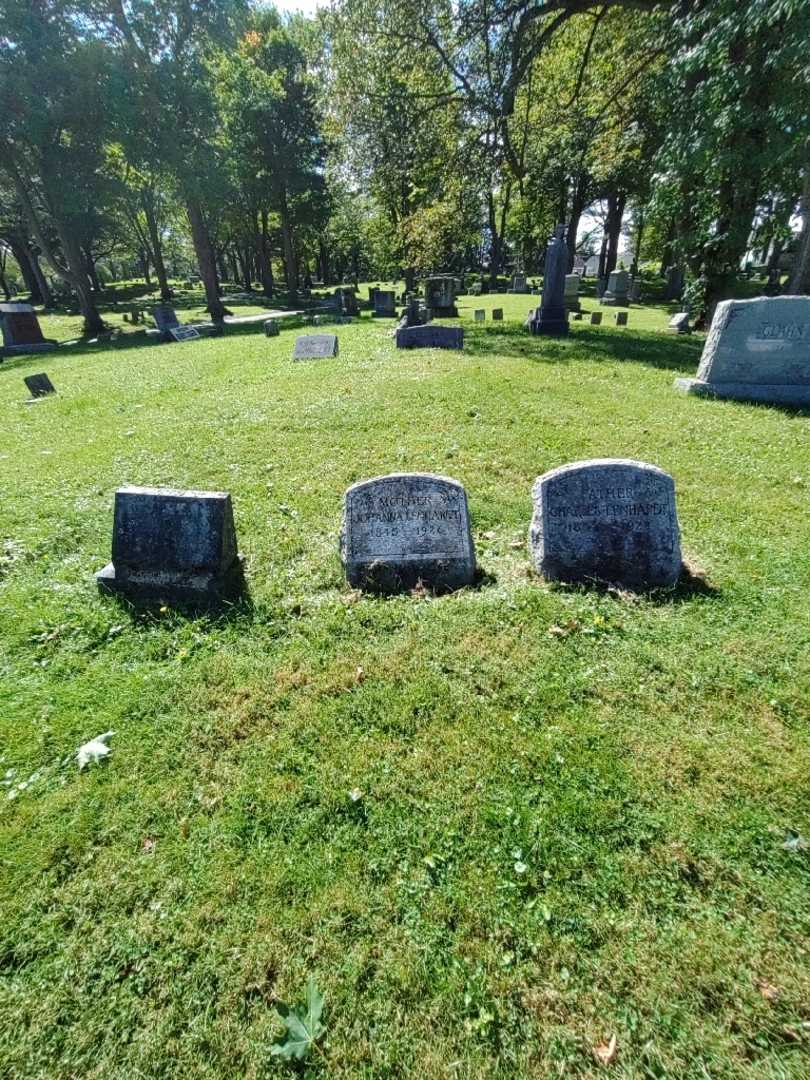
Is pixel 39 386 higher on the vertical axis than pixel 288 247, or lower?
lower

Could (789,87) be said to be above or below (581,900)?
above

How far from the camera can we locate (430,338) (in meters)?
14.3

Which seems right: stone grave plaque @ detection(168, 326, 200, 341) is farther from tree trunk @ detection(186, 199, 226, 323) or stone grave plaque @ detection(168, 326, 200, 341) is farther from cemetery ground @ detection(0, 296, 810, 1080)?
cemetery ground @ detection(0, 296, 810, 1080)

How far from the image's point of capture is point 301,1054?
1.75 meters

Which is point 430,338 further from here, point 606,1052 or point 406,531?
point 606,1052

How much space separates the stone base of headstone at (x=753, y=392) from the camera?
886cm

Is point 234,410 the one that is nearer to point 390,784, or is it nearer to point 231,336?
point 390,784

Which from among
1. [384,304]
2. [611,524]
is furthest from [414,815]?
[384,304]

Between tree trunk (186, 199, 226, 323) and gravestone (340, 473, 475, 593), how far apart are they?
23.5 m

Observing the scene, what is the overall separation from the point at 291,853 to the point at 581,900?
51.6 inches

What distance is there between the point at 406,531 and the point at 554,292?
14.0 meters

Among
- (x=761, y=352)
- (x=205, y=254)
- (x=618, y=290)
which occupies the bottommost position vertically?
(x=761, y=352)

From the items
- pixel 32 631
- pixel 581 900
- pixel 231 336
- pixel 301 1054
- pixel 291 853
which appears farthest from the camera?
pixel 231 336

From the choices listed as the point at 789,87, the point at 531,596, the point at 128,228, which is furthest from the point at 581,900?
the point at 128,228
